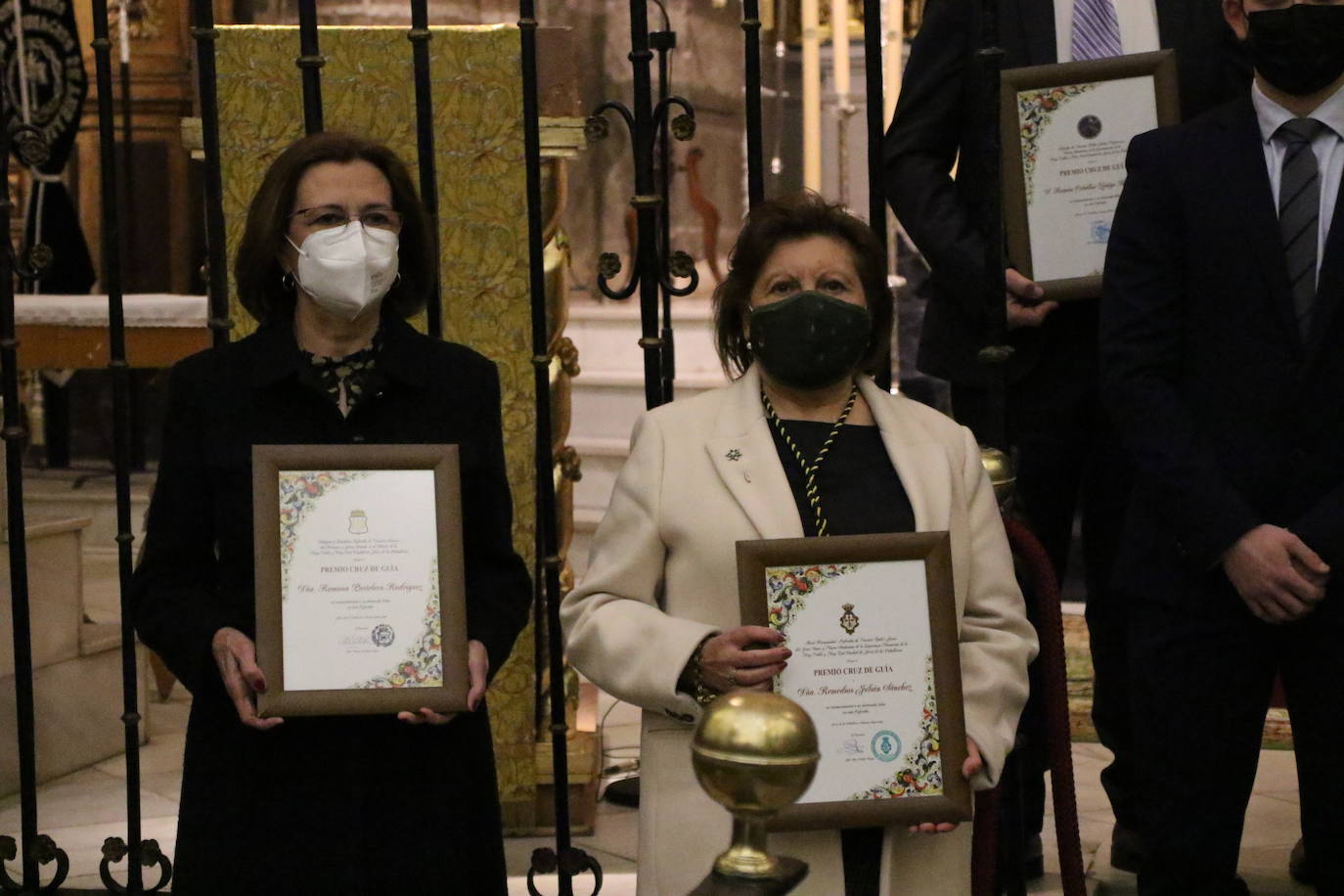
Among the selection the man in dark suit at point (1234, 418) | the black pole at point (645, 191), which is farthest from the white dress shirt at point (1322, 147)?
the black pole at point (645, 191)

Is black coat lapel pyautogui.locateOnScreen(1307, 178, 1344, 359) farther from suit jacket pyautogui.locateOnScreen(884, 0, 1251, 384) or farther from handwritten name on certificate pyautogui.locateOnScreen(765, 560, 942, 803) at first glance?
handwritten name on certificate pyautogui.locateOnScreen(765, 560, 942, 803)

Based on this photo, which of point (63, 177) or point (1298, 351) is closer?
point (1298, 351)

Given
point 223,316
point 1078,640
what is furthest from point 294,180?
point 1078,640

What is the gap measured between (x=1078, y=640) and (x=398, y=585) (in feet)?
12.6

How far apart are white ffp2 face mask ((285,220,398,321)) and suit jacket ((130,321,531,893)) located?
0.33 feet

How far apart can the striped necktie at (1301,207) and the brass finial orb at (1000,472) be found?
0.53 m

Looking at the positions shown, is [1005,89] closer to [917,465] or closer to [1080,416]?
[1080,416]

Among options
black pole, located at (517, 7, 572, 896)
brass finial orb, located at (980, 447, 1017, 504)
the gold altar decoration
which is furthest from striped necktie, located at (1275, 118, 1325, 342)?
the gold altar decoration

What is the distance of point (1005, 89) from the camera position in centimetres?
284

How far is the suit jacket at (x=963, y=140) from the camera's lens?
3.03 meters

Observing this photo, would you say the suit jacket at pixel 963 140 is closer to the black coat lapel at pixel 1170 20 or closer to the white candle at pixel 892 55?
the black coat lapel at pixel 1170 20

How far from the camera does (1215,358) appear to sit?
2.71 m

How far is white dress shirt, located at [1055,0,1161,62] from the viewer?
118 inches

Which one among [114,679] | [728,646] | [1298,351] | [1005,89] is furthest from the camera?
[114,679]
